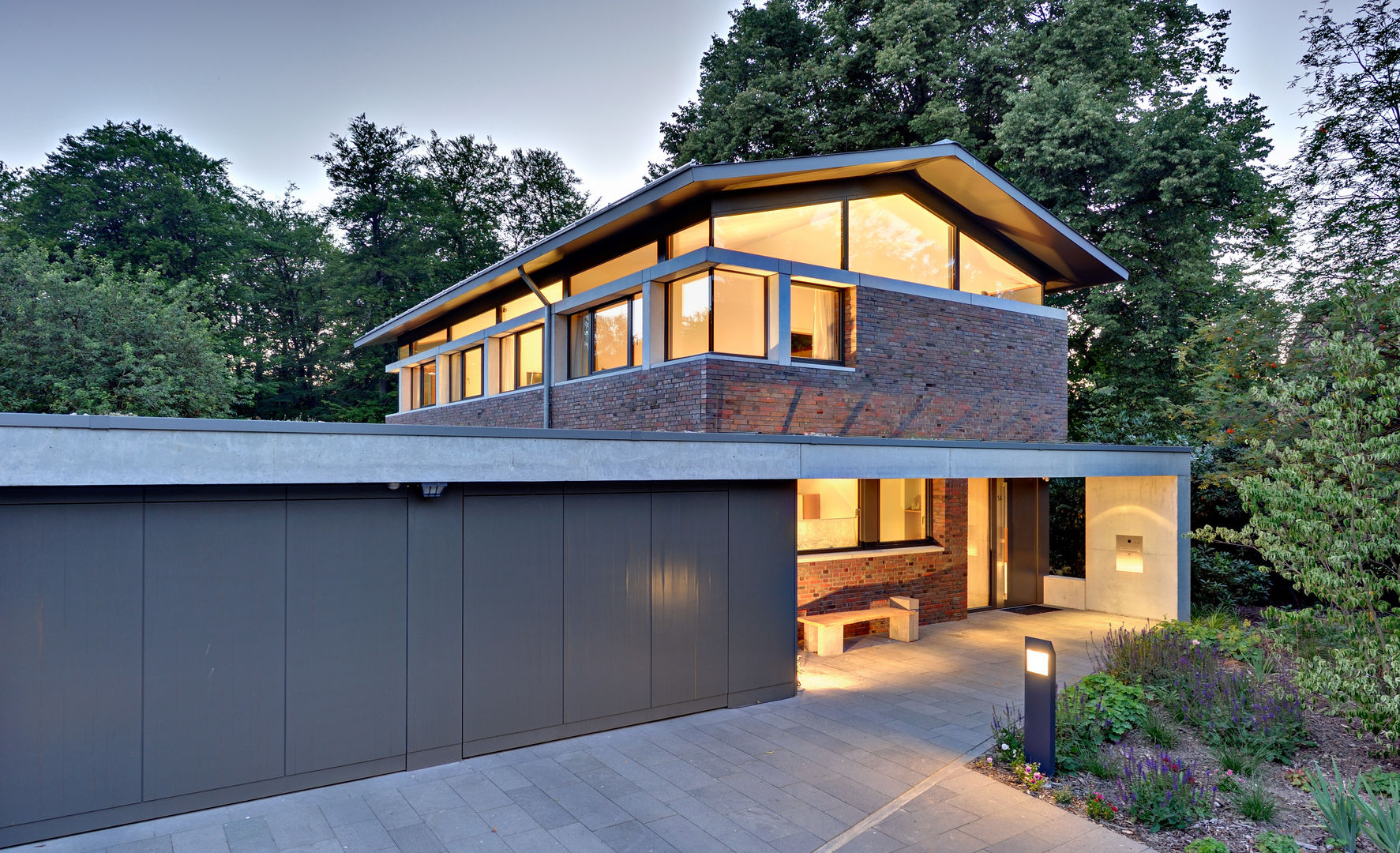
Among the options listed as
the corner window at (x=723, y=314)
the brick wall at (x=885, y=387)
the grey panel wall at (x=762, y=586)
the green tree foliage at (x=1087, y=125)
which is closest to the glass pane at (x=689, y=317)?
the corner window at (x=723, y=314)

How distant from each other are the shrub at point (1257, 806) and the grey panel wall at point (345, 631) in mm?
6136

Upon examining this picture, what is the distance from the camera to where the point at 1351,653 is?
20.5 feet

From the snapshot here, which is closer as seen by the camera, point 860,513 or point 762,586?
point 762,586

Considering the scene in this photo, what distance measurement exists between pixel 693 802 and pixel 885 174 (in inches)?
382

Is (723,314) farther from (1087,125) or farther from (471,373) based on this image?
(1087,125)

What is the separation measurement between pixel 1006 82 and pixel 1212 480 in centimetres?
1377

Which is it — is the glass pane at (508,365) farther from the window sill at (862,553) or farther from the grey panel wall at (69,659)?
the grey panel wall at (69,659)

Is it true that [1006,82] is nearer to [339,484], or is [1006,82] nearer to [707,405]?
[707,405]

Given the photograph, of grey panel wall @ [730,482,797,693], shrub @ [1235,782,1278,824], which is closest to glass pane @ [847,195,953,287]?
grey panel wall @ [730,482,797,693]

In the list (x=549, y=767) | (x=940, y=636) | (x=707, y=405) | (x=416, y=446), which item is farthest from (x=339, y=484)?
(x=940, y=636)

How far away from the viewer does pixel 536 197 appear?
36.4 meters

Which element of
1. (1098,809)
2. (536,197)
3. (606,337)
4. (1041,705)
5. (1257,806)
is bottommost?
(1098,809)

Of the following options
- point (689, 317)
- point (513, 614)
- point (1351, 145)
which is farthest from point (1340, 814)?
point (1351, 145)

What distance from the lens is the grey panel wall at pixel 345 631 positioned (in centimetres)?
544
